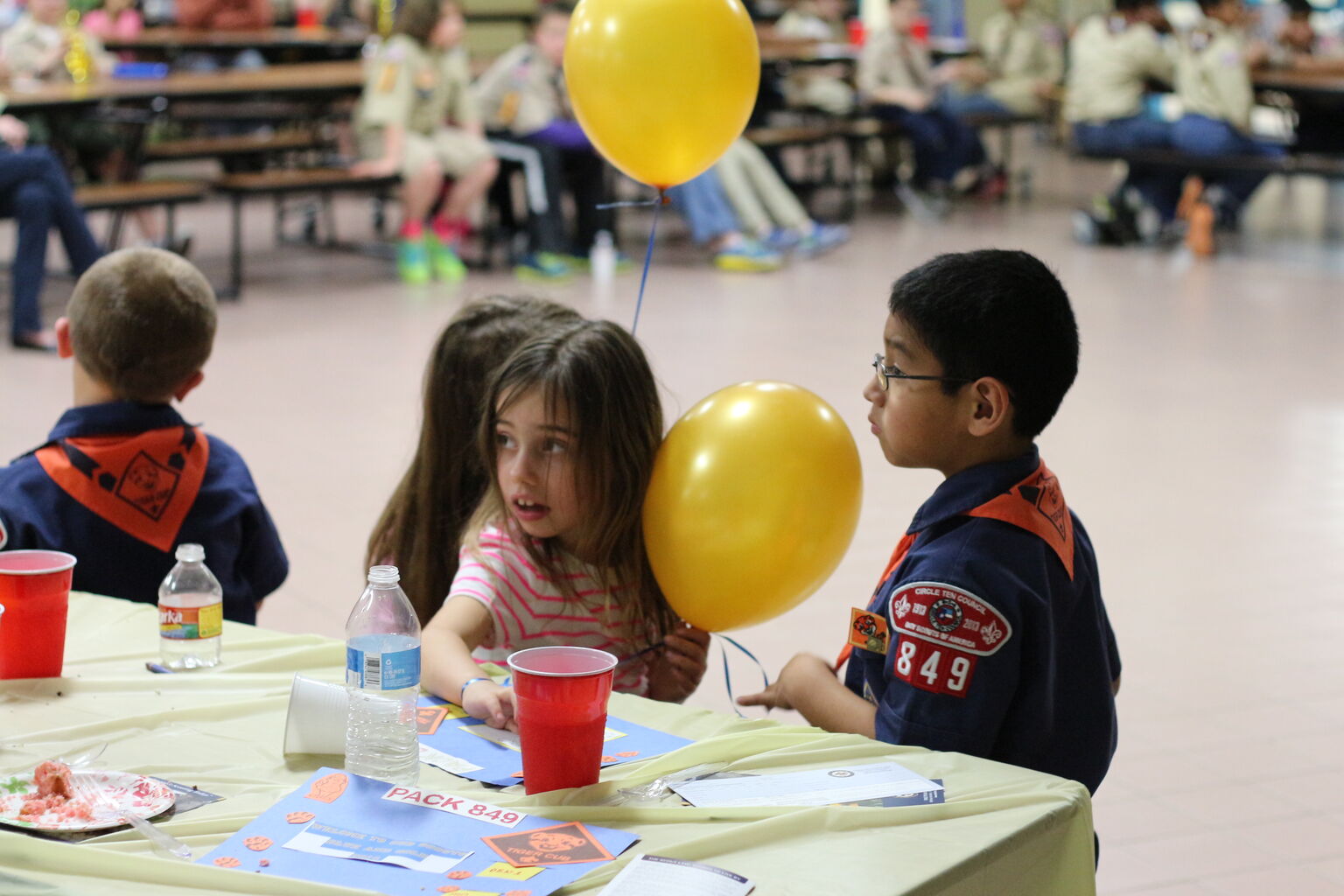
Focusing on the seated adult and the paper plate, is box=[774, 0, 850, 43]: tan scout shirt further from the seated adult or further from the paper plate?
the paper plate

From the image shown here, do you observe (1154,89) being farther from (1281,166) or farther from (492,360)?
(492,360)

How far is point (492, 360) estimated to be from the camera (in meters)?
2.27

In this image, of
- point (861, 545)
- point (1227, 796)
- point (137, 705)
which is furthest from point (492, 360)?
point (861, 545)

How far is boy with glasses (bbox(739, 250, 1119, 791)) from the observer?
167cm

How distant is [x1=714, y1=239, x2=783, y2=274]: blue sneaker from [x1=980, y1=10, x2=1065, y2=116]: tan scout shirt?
3441mm

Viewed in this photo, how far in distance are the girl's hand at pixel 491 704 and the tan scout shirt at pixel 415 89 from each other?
244 inches

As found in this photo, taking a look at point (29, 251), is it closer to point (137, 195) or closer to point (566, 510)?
point (137, 195)

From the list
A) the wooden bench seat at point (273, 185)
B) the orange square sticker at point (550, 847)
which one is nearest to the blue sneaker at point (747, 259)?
the wooden bench seat at point (273, 185)

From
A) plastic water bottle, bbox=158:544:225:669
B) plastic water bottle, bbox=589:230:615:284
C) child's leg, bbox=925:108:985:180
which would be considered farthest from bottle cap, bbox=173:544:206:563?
child's leg, bbox=925:108:985:180

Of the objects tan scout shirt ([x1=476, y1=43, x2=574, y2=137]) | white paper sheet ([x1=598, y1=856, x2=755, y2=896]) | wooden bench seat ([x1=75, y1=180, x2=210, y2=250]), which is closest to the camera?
white paper sheet ([x1=598, y1=856, x2=755, y2=896])

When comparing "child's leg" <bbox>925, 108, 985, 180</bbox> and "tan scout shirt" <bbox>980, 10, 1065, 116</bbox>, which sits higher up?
"tan scout shirt" <bbox>980, 10, 1065, 116</bbox>

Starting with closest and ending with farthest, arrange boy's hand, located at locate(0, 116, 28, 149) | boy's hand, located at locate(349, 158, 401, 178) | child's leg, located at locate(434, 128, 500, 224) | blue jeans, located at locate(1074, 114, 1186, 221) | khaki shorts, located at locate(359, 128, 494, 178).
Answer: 1. boy's hand, located at locate(0, 116, 28, 149)
2. boy's hand, located at locate(349, 158, 401, 178)
3. khaki shorts, located at locate(359, 128, 494, 178)
4. child's leg, located at locate(434, 128, 500, 224)
5. blue jeans, located at locate(1074, 114, 1186, 221)

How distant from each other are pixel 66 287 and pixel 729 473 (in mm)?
6393

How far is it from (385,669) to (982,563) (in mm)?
656
